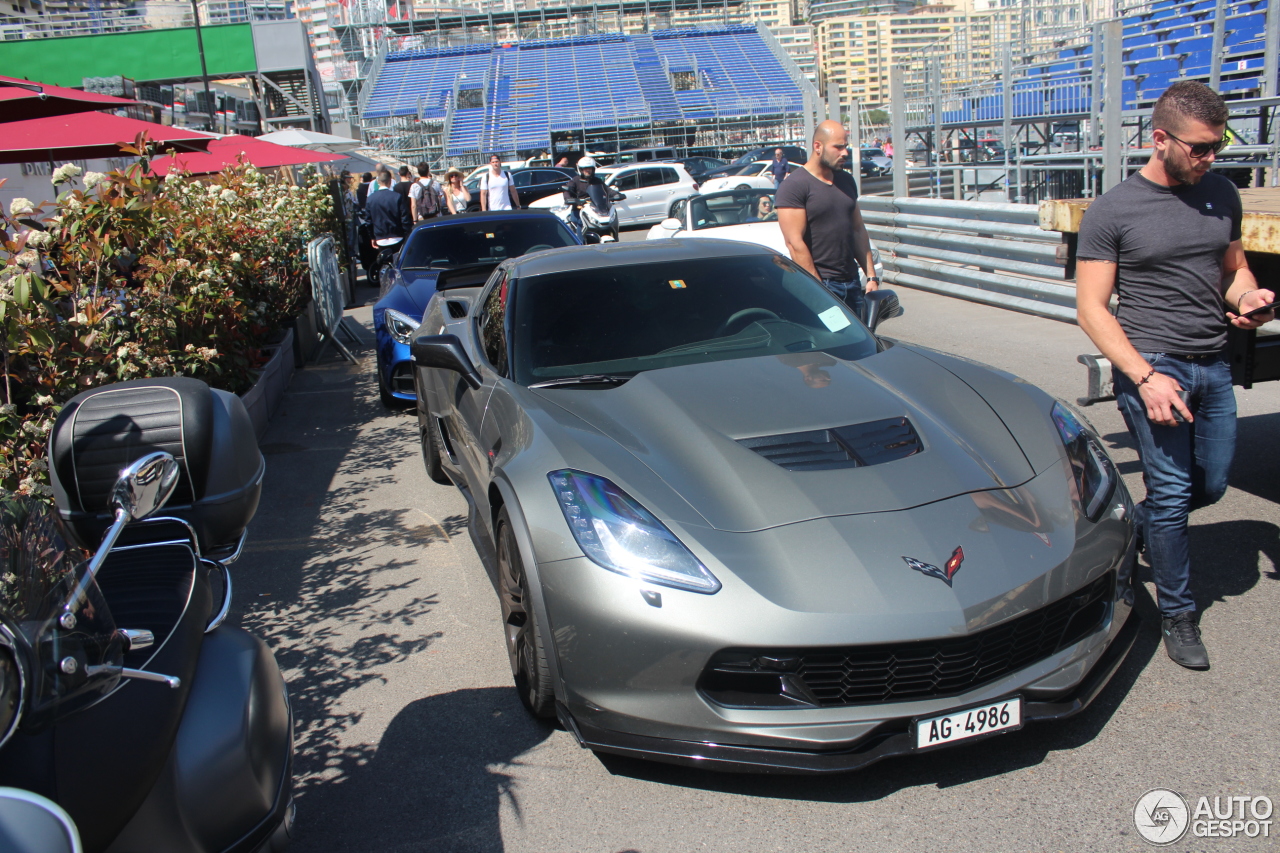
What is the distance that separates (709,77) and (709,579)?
49914mm

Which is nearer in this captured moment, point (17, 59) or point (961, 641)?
point (961, 641)

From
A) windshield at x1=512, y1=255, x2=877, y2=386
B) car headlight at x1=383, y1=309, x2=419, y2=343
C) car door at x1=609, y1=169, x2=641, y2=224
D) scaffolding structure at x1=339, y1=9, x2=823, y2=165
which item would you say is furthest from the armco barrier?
scaffolding structure at x1=339, y1=9, x2=823, y2=165

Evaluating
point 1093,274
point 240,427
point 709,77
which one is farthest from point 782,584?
point 709,77

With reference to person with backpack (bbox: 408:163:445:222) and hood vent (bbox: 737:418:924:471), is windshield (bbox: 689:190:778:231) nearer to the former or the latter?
person with backpack (bbox: 408:163:445:222)

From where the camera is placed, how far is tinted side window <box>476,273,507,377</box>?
4.28 meters

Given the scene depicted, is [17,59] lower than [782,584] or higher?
higher

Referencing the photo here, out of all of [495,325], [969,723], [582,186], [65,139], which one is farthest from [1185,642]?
[582,186]

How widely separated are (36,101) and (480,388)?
352cm

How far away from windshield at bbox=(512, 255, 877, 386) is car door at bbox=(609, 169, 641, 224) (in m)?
20.8

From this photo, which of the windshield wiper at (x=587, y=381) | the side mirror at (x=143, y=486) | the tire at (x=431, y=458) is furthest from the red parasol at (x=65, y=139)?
the side mirror at (x=143, y=486)

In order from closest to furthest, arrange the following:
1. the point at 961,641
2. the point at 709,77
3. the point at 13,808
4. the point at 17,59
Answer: the point at 13,808, the point at 961,641, the point at 17,59, the point at 709,77

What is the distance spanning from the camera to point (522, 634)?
3.33 m

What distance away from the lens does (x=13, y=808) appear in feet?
4.53

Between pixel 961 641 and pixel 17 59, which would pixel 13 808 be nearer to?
pixel 961 641
